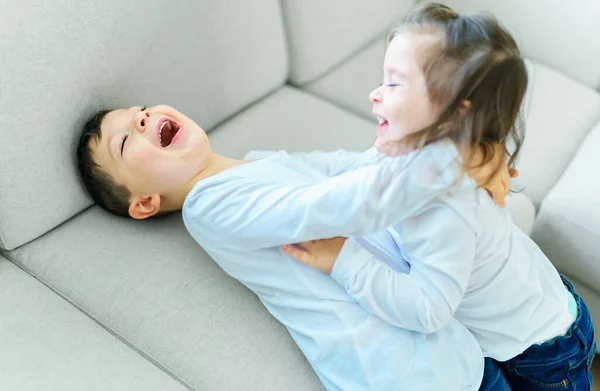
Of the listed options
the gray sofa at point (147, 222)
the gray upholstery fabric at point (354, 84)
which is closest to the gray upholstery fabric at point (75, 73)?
the gray sofa at point (147, 222)

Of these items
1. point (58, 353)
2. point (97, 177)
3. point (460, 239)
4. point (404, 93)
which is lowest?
point (58, 353)

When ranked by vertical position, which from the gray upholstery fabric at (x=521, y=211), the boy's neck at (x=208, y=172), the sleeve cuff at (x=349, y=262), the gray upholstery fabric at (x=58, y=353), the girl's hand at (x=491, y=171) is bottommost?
the gray upholstery fabric at (x=58, y=353)

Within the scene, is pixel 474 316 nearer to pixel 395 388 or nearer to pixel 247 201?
A: pixel 395 388

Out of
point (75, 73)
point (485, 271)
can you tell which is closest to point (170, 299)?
point (75, 73)

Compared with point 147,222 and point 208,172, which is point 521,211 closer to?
point 208,172

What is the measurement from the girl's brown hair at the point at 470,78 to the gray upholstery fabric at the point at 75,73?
59 centimetres

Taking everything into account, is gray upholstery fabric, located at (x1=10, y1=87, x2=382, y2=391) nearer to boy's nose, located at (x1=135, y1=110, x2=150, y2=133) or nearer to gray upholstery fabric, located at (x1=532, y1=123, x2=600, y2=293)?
boy's nose, located at (x1=135, y1=110, x2=150, y2=133)

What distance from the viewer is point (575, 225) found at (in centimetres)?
134

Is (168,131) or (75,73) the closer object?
(75,73)

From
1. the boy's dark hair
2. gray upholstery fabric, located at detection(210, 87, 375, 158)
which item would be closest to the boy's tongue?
the boy's dark hair

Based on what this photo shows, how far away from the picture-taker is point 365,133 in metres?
1.56

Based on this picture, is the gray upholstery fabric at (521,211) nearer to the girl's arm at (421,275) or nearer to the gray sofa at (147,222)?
the gray sofa at (147,222)

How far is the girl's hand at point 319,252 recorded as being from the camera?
992 mm

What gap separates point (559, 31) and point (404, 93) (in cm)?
129
